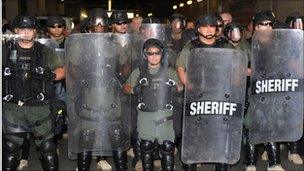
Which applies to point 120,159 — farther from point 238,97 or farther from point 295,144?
point 295,144

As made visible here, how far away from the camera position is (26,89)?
4223 millimetres

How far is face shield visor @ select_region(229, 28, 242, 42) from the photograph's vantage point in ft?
16.8

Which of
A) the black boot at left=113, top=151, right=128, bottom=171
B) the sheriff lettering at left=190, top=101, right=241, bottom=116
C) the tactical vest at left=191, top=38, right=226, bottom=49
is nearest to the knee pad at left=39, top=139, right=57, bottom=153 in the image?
the black boot at left=113, top=151, right=128, bottom=171

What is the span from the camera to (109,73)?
4.51 meters

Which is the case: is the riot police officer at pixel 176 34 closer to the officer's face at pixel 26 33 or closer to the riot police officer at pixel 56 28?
the riot police officer at pixel 56 28

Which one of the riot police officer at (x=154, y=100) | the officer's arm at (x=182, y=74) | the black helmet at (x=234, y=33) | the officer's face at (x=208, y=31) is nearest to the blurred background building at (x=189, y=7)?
the riot police officer at (x=154, y=100)

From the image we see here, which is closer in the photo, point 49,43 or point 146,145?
point 146,145

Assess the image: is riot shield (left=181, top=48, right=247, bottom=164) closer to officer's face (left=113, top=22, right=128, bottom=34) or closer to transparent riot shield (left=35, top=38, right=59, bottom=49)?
officer's face (left=113, top=22, right=128, bottom=34)

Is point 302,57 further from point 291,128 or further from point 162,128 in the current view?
point 162,128

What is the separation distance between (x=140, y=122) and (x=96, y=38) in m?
0.80

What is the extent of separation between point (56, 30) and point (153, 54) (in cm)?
181

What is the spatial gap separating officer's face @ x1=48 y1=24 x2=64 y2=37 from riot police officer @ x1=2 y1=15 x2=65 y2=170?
1530 mm

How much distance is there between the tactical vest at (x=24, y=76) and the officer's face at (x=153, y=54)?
83 cm

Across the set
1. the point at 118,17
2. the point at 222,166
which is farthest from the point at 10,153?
the point at 118,17
